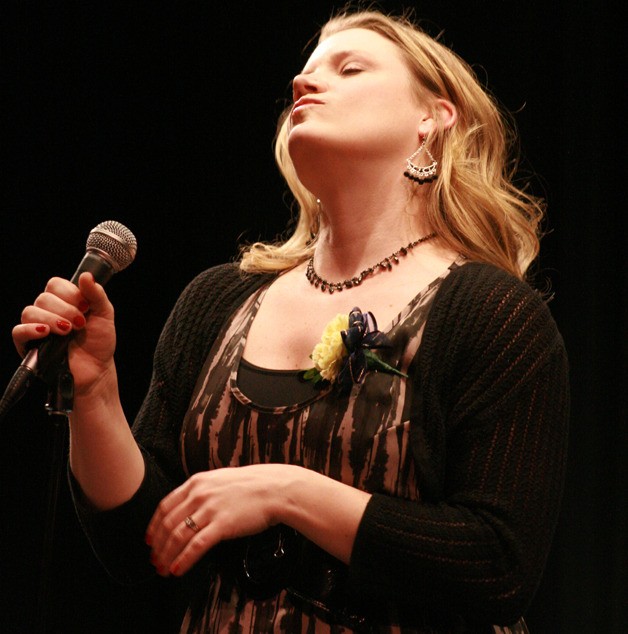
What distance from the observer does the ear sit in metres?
1.66

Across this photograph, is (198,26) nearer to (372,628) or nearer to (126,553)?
(126,553)

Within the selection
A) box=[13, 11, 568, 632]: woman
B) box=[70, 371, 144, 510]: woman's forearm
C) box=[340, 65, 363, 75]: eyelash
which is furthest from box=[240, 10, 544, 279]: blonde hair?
box=[70, 371, 144, 510]: woman's forearm

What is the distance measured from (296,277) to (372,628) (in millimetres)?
654

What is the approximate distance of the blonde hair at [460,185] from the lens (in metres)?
1.59

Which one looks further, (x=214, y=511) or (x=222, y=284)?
(x=222, y=284)

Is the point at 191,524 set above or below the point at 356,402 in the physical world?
below

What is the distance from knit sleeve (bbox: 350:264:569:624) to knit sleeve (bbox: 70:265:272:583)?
0.40 meters

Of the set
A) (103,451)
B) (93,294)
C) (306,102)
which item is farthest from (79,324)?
(306,102)

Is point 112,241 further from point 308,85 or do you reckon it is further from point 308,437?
point 308,85

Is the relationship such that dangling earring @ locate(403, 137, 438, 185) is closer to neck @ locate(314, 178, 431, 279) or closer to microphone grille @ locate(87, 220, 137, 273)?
neck @ locate(314, 178, 431, 279)

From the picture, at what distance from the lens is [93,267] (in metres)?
1.19

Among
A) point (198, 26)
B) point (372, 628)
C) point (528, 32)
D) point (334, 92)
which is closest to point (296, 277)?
point (334, 92)

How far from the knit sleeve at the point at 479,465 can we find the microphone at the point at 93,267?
1.50 feet

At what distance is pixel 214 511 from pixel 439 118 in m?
0.88
